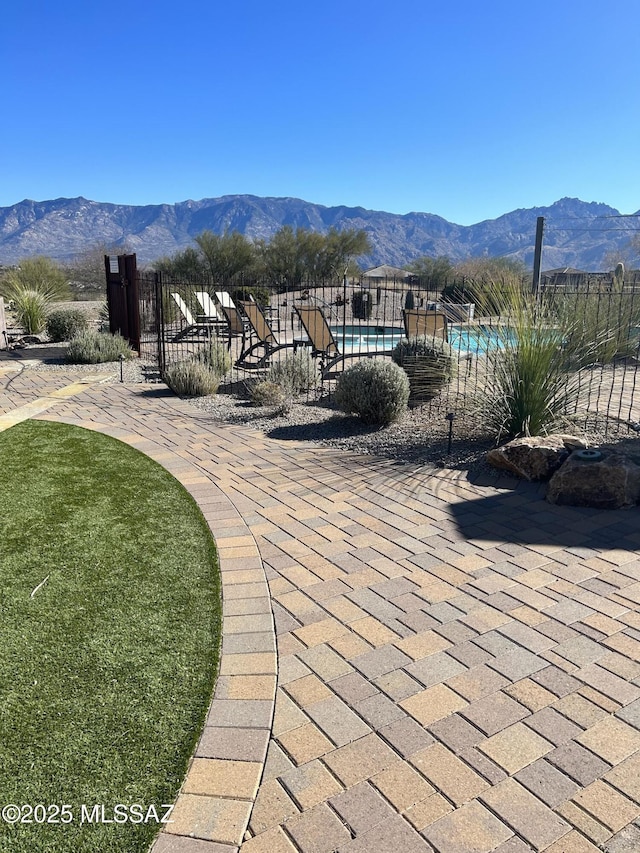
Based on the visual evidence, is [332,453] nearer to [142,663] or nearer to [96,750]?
[142,663]

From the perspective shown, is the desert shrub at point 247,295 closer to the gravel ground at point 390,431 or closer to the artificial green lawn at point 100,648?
the gravel ground at point 390,431

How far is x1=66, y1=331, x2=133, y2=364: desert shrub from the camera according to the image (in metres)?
10.8

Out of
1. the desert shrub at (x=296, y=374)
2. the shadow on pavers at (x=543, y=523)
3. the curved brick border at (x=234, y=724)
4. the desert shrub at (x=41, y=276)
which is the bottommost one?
the curved brick border at (x=234, y=724)

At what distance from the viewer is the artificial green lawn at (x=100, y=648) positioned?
74.4 inches

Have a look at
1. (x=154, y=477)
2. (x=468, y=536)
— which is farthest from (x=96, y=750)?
(x=154, y=477)

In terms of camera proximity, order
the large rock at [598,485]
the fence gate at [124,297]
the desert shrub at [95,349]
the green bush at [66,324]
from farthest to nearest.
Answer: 1. the green bush at [66,324]
2. the fence gate at [124,297]
3. the desert shrub at [95,349]
4. the large rock at [598,485]

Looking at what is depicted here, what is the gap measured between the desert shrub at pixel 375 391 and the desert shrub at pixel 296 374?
5.54ft

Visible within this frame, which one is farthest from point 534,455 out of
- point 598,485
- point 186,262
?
point 186,262

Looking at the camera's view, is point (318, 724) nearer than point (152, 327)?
Yes

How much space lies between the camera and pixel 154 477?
192 inches

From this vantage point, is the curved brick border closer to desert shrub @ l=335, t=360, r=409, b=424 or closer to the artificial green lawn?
the artificial green lawn

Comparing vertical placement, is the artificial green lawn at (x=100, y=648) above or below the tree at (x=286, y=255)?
below

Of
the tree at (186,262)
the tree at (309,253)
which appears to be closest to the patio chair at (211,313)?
the tree at (186,262)

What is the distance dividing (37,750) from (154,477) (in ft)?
9.70
